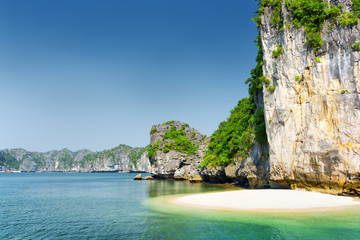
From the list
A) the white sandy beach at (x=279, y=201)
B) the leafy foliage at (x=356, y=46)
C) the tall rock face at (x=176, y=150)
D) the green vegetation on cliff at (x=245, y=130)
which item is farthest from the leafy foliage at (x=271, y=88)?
the tall rock face at (x=176, y=150)

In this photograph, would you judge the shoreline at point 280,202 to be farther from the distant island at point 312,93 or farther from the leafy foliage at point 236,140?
the leafy foliage at point 236,140

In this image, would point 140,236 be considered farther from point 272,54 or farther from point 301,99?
point 272,54

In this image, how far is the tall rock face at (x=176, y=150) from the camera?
70500mm

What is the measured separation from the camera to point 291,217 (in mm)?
16969

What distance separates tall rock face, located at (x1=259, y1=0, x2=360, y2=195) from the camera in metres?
22.0

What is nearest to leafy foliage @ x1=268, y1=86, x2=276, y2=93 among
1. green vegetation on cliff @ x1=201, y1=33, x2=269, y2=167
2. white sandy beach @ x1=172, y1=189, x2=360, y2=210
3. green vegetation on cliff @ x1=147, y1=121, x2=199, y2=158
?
green vegetation on cliff @ x1=201, y1=33, x2=269, y2=167

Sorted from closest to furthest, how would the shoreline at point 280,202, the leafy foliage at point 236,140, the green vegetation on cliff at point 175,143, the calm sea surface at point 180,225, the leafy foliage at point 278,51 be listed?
1. the calm sea surface at point 180,225
2. the shoreline at point 280,202
3. the leafy foliage at point 278,51
4. the leafy foliage at point 236,140
5. the green vegetation on cliff at point 175,143

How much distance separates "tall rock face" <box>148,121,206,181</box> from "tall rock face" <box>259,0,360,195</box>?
3932 centimetres

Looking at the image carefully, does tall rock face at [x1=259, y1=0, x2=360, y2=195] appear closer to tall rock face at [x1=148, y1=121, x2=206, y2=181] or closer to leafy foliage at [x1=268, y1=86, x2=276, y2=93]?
leafy foliage at [x1=268, y1=86, x2=276, y2=93]

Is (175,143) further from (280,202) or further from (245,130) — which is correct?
(280,202)

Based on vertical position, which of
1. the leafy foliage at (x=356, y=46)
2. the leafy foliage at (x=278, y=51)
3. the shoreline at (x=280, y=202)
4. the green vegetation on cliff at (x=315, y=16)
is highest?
the green vegetation on cliff at (x=315, y=16)

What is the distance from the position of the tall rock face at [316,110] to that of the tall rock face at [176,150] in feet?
129

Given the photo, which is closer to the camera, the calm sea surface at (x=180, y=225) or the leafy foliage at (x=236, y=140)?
the calm sea surface at (x=180, y=225)

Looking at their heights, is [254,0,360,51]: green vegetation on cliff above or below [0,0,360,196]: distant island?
above
